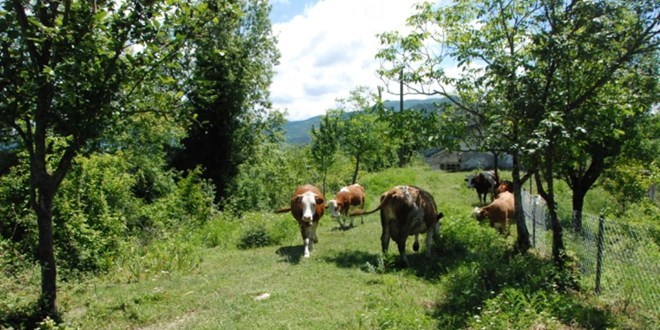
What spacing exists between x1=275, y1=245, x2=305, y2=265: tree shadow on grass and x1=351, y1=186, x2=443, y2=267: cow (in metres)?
2.12

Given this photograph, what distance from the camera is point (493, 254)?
9328 mm

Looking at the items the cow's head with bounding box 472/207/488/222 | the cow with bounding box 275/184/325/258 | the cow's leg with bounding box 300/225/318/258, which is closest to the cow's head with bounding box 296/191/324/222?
the cow with bounding box 275/184/325/258

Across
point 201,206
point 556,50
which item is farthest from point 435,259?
point 201,206

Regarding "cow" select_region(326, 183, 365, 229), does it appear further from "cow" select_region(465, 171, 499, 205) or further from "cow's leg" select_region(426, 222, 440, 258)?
"cow" select_region(465, 171, 499, 205)

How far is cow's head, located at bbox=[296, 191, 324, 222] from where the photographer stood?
10745 mm

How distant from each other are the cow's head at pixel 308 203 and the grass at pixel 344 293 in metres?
0.98

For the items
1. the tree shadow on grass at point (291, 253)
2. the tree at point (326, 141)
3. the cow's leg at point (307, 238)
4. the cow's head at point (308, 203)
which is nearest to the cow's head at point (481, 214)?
the cow's head at point (308, 203)

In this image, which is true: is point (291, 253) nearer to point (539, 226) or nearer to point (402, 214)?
point (402, 214)

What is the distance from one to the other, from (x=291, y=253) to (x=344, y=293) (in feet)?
12.2

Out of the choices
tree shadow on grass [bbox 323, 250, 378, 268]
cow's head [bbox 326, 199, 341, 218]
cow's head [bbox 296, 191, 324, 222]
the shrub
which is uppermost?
cow's head [bbox 296, 191, 324, 222]

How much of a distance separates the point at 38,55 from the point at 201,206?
37.7ft

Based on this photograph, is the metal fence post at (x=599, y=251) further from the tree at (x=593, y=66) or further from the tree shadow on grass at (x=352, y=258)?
the tree shadow on grass at (x=352, y=258)

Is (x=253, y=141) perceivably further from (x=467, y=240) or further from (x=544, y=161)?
A: (x=544, y=161)

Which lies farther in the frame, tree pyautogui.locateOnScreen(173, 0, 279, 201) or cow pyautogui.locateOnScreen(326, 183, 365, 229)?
tree pyautogui.locateOnScreen(173, 0, 279, 201)
